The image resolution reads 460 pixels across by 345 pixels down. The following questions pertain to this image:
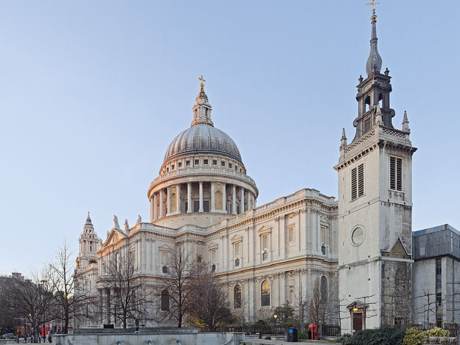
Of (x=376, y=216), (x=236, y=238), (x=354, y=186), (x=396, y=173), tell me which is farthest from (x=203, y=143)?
(x=376, y=216)

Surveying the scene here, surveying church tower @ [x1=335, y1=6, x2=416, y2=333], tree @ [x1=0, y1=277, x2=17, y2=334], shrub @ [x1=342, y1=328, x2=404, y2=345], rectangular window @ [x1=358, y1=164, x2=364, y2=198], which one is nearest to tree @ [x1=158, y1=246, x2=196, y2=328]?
church tower @ [x1=335, y1=6, x2=416, y2=333]

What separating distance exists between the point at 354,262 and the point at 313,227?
26.1m

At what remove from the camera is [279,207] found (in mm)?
72312

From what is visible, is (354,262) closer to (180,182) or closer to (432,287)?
(432,287)

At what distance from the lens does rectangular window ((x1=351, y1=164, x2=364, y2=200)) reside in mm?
42219

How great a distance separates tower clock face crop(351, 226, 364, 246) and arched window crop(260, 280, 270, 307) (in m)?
32.9

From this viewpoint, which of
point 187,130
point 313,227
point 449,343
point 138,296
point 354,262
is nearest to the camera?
point 449,343

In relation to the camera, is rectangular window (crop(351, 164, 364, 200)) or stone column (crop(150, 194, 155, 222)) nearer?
rectangular window (crop(351, 164, 364, 200))

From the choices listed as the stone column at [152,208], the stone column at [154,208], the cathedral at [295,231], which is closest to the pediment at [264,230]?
the cathedral at [295,231]

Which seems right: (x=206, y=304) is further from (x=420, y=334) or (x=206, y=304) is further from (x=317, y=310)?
(x=420, y=334)

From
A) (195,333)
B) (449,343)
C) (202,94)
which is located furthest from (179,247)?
(449,343)

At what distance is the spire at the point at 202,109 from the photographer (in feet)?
373

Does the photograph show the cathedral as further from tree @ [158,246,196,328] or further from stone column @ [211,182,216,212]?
tree @ [158,246,196,328]

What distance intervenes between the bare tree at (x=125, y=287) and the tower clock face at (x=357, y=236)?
29.8 meters
